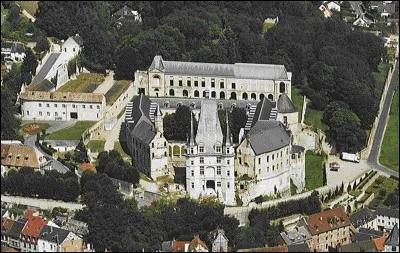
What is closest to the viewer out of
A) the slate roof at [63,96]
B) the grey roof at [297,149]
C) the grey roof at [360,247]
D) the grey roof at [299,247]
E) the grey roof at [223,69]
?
the grey roof at [299,247]

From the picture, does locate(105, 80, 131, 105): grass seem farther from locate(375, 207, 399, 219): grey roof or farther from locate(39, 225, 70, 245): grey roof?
locate(375, 207, 399, 219): grey roof

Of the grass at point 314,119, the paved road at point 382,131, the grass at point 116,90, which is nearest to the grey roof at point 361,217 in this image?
the paved road at point 382,131

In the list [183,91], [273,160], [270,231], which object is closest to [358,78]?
[183,91]

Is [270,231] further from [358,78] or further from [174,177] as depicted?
[358,78]

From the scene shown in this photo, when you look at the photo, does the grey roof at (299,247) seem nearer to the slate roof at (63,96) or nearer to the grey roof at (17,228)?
the grey roof at (17,228)

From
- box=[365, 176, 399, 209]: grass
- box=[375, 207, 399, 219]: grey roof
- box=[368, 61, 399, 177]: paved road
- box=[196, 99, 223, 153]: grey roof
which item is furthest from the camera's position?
box=[368, 61, 399, 177]: paved road

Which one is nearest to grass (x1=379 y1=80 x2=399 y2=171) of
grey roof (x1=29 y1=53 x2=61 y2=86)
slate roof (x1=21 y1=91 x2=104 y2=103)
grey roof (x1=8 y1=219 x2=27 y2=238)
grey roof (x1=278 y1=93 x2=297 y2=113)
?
grey roof (x1=278 y1=93 x2=297 y2=113)

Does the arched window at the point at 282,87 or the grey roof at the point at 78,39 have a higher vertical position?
the grey roof at the point at 78,39
